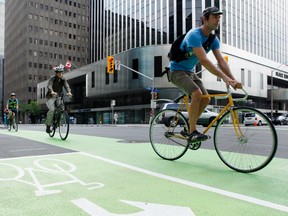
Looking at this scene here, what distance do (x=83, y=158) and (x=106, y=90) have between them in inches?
1870

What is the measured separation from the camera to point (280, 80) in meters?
66.2

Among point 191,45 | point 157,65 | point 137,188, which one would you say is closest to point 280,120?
point 157,65

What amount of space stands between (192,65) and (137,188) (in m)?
2.28

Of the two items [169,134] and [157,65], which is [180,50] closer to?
[169,134]

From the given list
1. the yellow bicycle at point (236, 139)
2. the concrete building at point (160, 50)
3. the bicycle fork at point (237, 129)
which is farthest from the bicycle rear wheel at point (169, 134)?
the concrete building at point (160, 50)

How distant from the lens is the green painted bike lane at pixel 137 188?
2.44 metres

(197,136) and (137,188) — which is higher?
(197,136)

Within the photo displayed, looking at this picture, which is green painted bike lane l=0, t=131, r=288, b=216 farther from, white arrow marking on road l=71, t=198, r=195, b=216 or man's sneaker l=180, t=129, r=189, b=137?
man's sneaker l=180, t=129, r=189, b=137

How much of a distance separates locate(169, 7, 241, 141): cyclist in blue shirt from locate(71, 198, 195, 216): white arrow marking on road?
1.93 metres

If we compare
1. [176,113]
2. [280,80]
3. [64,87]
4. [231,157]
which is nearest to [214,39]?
[176,113]

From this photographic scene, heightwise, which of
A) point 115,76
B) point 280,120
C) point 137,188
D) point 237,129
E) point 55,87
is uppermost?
point 115,76

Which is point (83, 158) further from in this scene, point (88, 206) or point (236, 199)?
point (236, 199)

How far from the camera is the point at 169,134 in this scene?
5062mm

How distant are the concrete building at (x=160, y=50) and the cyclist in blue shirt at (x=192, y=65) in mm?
38388
